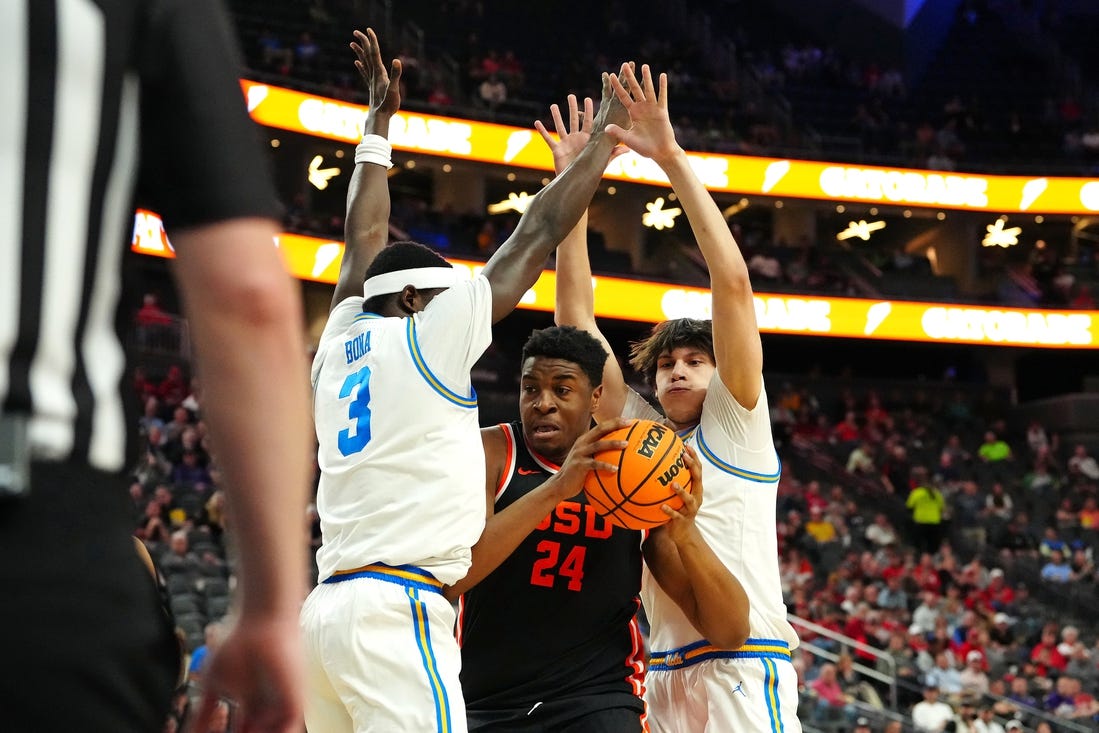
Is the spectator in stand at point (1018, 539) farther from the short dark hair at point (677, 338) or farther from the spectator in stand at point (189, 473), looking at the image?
the short dark hair at point (677, 338)

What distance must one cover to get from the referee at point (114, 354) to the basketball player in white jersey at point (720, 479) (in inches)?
128

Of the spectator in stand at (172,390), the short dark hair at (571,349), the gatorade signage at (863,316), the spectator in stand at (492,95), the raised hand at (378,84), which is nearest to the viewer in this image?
the short dark hair at (571,349)

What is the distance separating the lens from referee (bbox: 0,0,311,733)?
57.4 inches

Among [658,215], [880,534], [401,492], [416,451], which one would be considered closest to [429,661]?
[401,492]

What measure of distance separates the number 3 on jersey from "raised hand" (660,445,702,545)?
39.2 inches

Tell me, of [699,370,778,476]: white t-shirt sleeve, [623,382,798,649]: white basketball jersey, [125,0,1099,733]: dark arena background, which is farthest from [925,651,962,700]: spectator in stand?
[699,370,778,476]: white t-shirt sleeve

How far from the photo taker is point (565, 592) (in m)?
4.59

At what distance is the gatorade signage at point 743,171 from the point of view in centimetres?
2441

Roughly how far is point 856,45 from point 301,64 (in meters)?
17.2

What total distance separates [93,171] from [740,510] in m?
3.59

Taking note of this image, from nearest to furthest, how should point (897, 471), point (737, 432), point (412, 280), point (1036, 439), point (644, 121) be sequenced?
1. point (412, 280)
2. point (737, 432)
3. point (644, 121)
4. point (897, 471)
5. point (1036, 439)

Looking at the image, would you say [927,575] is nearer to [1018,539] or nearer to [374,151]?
[1018,539]

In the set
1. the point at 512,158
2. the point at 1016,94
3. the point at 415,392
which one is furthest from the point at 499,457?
the point at 1016,94

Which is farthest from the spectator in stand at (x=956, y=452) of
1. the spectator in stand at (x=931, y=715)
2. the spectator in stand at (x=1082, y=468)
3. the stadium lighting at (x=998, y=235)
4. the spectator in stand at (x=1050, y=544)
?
the spectator in stand at (x=931, y=715)
